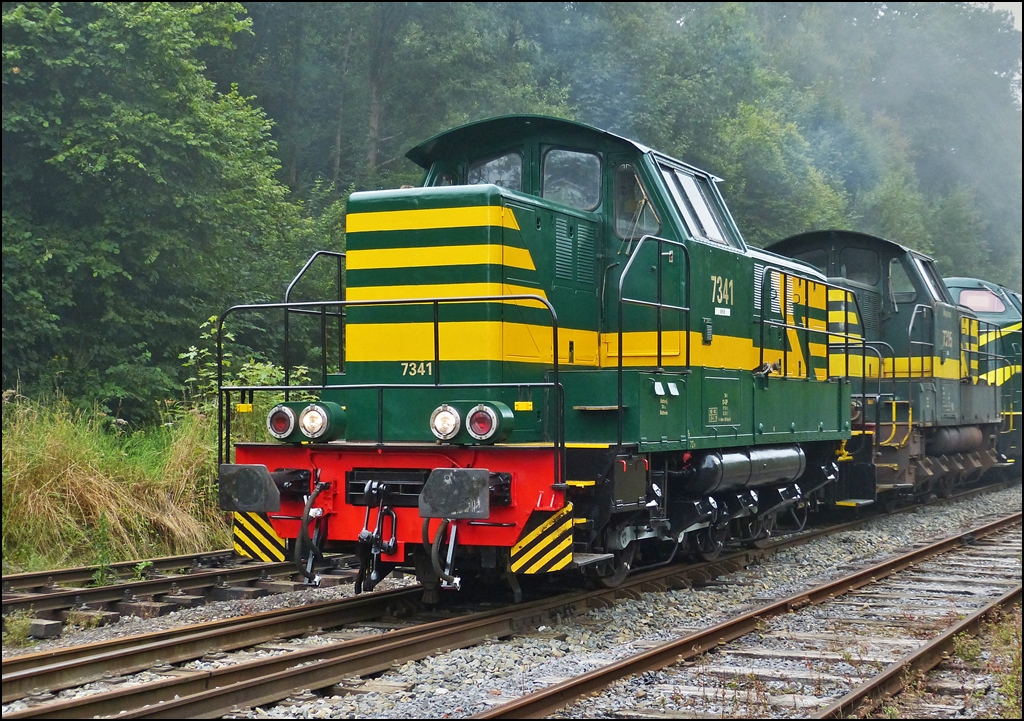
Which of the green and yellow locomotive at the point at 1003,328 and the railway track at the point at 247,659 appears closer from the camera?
the railway track at the point at 247,659

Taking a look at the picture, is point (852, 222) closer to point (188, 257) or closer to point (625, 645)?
point (188, 257)

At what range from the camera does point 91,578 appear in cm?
820

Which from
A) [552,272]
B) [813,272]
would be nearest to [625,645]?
[552,272]

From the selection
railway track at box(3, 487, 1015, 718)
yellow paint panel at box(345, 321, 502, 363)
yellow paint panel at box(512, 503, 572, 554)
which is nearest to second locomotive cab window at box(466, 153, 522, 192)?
yellow paint panel at box(345, 321, 502, 363)

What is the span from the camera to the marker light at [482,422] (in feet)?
21.1

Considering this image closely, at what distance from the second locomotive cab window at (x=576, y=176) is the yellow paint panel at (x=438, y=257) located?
0.92 metres

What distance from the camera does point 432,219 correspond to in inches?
283

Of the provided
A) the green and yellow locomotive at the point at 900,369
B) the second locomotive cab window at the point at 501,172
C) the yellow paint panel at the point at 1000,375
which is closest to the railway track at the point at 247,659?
the second locomotive cab window at the point at 501,172

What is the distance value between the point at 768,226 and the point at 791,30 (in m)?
23.9

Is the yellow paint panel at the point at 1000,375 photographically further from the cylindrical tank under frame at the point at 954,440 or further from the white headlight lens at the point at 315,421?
the white headlight lens at the point at 315,421

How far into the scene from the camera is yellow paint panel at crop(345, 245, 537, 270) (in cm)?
704

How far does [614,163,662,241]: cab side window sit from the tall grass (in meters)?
4.70

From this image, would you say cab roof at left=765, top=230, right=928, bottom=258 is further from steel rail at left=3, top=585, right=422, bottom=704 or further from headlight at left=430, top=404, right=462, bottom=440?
steel rail at left=3, top=585, right=422, bottom=704

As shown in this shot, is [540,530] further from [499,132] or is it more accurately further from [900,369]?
[900,369]
